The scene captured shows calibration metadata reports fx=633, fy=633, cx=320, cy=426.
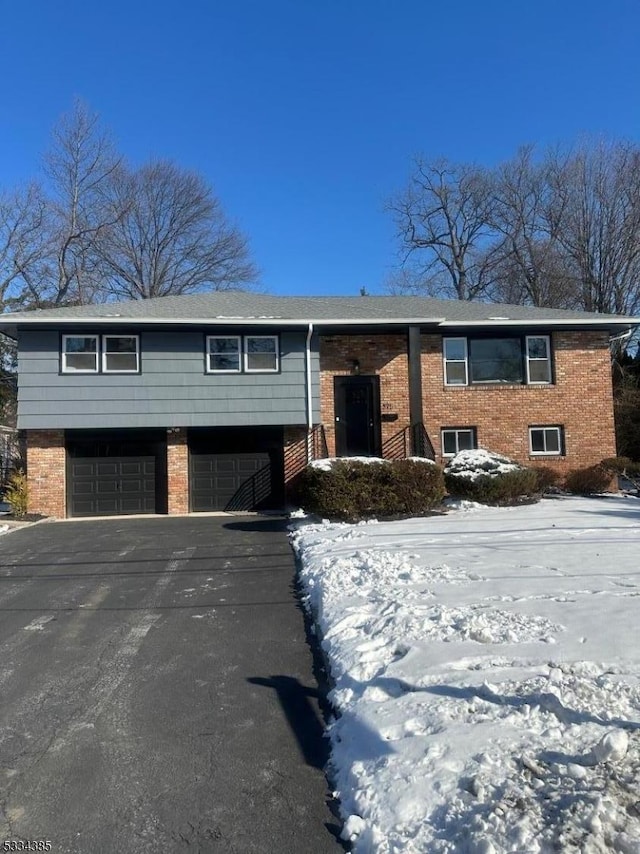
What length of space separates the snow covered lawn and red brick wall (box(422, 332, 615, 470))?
8.88 meters

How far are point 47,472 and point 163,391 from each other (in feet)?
11.5

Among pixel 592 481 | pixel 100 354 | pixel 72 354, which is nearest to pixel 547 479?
pixel 592 481

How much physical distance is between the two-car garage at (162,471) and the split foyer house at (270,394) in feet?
0.12

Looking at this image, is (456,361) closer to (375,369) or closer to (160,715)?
(375,369)

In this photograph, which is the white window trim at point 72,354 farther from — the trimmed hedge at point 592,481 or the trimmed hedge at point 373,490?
the trimmed hedge at point 592,481

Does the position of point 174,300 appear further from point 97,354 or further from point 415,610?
point 415,610

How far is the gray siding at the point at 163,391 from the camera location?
15500 millimetres

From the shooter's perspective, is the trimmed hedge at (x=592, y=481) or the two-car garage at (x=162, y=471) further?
the trimmed hedge at (x=592, y=481)

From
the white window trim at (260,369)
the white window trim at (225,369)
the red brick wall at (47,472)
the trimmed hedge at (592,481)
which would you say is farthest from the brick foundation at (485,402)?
the red brick wall at (47,472)

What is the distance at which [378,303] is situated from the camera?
19.1m

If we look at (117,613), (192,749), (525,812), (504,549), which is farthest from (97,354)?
(525,812)

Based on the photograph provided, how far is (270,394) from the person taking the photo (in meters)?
16.2

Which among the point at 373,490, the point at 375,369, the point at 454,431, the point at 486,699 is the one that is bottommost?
the point at 486,699

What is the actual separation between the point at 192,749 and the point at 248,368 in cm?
1307
